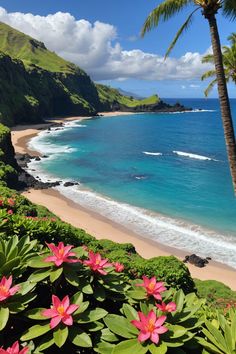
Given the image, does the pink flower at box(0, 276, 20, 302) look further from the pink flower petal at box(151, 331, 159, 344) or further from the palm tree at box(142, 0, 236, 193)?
the palm tree at box(142, 0, 236, 193)

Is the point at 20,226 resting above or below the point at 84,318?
below

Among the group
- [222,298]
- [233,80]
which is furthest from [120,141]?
[222,298]

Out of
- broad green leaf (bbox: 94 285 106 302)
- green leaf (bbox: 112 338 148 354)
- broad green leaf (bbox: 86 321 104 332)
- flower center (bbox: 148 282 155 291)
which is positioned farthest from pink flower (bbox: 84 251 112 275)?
green leaf (bbox: 112 338 148 354)

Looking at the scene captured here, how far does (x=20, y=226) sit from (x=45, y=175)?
4669cm

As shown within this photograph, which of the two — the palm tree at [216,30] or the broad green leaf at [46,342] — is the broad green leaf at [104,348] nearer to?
the broad green leaf at [46,342]

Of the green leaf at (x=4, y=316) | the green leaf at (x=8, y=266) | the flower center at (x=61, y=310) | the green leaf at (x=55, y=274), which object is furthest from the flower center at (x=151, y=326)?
the green leaf at (x=8, y=266)

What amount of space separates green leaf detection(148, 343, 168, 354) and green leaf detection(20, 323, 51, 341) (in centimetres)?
108

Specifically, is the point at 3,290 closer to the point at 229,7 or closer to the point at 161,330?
the point at 161,330

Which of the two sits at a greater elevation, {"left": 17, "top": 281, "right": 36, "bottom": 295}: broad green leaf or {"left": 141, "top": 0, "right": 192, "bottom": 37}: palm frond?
{"left": 141, "top": 0, "right": 192, "bottom": 37}: palm frond

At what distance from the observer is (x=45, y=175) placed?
54938mm

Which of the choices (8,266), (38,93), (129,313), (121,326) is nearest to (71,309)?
(121,326)

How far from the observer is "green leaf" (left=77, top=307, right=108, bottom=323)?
402cm

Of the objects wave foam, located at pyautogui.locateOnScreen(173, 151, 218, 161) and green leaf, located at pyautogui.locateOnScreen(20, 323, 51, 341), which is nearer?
green leaf, located at pyautogui.locateOnScreen(20, 323, 51, 341)

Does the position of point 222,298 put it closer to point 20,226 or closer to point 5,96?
point 20,226
